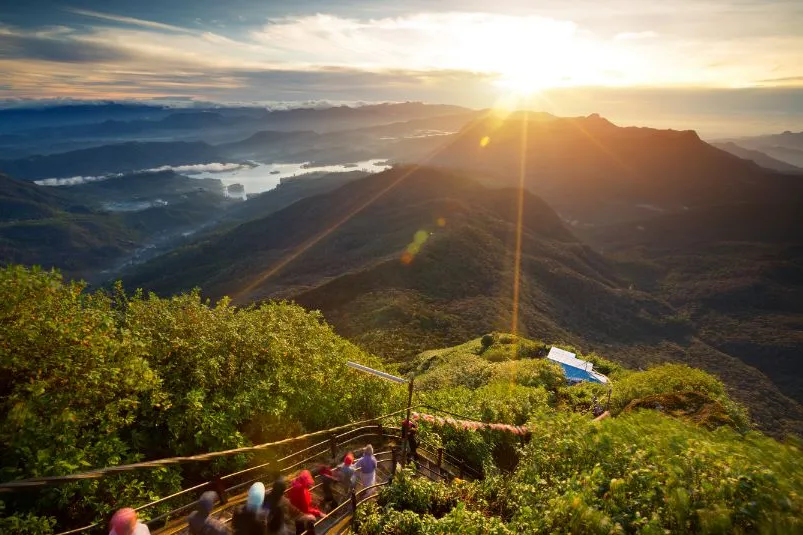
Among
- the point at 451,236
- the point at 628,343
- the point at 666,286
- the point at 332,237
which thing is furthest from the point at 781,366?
the point at 332,237

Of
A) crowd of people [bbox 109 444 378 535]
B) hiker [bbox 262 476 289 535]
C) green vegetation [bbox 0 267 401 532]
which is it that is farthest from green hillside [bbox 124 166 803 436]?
hiker [bbox 262 476 289 535]

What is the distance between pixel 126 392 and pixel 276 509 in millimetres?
4359

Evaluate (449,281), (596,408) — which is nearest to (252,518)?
(596,408)

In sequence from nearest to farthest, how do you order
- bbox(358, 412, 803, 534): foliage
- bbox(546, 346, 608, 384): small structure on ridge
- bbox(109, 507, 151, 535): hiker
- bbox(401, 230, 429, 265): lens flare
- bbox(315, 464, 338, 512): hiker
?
bbox(358, 412, 803, 534): foliage < bbox(109, 507, 151, 535): hiker < bbox(315, 464, 338, 512): hiker < bbox(546, 346, 608, 384): small structure on ridge < bbox(401, 230, 429, 265): lens flare

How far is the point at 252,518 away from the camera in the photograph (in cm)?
704

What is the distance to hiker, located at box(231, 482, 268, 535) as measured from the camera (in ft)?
23.0

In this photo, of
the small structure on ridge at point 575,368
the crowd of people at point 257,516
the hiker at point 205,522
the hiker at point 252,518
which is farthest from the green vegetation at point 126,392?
the small structure on ridge at point 575,368

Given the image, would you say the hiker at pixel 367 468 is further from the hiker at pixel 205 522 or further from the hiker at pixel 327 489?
the hiker at pixel 205 522

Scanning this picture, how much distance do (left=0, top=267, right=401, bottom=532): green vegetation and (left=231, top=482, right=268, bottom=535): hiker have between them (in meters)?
2.32

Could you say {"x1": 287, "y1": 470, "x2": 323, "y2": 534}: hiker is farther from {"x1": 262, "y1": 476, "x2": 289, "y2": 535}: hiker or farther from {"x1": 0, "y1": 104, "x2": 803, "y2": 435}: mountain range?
{"x1": 0, "y1": 104, "x2": 803, "y2": 435}: mountain range

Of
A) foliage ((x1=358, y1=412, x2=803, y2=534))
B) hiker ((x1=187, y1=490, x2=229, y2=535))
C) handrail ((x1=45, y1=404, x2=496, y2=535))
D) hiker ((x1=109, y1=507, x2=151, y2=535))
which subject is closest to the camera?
handrail ((x1=45, y1=404, x2=496, y2=535))

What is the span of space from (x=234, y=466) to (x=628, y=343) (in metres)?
88.2

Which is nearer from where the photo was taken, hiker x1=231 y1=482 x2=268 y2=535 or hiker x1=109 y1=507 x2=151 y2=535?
hiker x1=109 y1=507 x2=151 y2=535

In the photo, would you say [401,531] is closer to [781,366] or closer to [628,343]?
[628,343]
